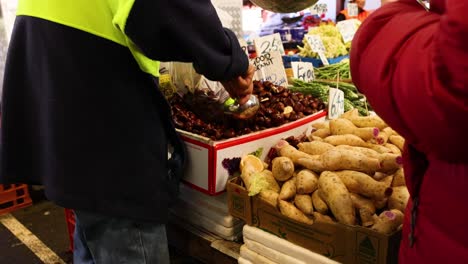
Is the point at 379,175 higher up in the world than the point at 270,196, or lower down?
higher up

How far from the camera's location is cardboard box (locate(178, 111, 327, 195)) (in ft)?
6.51

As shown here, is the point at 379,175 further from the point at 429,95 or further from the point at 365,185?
the point at 429,95

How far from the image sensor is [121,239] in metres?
1.64

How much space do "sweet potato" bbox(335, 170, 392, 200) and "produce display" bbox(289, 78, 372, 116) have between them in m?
1.04

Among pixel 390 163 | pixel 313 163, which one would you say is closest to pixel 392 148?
pixel 390 163

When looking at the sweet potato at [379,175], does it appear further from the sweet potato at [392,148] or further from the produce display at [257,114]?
the produce display at [257,114]

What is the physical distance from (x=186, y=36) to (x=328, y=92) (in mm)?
1615

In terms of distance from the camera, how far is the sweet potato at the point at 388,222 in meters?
1.54

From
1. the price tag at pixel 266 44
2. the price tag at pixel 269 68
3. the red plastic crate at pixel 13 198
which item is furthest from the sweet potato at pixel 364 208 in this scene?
the red plastic crate at pixel 13 198

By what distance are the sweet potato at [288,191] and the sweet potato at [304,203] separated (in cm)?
2

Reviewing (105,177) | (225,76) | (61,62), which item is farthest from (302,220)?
(61,62)

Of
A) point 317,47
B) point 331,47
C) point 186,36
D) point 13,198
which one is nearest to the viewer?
point 186,36

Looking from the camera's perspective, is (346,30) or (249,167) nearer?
(249,167)

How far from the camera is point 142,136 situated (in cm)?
156
